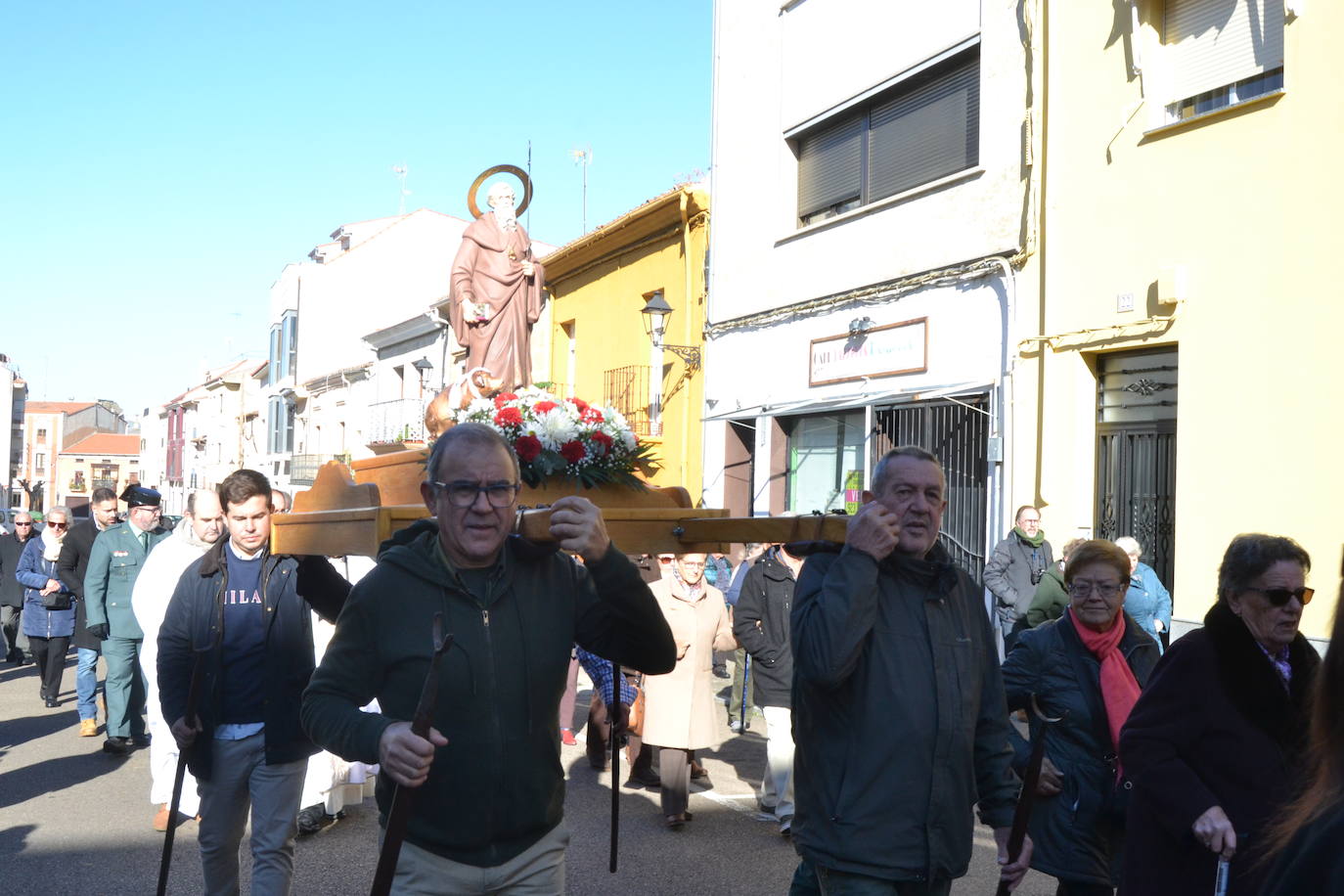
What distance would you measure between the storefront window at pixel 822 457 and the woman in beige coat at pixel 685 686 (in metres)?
6.45

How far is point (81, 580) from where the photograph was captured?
12.1m

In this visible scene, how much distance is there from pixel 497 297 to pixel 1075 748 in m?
4.82

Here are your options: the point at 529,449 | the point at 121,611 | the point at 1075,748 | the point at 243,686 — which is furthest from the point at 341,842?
the point at 1075,748

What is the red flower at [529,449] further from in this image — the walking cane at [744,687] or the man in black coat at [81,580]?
the man in black coat at [81,580]

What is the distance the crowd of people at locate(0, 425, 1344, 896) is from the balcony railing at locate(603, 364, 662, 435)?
48.4 ft

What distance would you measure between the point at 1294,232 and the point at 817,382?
6.67m

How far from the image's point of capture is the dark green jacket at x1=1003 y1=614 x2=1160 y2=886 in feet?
15.2


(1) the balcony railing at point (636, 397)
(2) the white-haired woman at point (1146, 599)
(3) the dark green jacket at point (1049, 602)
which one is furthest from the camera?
(1) the balcony railing at point (636, 397)

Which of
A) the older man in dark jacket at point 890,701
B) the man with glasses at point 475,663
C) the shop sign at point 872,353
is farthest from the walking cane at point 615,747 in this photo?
the shop sign at point 872,353

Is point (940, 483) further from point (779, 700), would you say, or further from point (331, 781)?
point (331, 781)

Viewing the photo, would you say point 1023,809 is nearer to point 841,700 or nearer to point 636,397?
point 841,700

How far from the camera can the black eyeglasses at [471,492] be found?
3305 mm

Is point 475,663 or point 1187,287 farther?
point 1187,287

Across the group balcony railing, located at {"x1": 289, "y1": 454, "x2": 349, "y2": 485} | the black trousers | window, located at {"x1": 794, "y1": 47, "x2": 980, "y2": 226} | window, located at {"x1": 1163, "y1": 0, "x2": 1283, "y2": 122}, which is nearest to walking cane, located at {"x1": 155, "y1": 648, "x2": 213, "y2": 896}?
the black trousers
